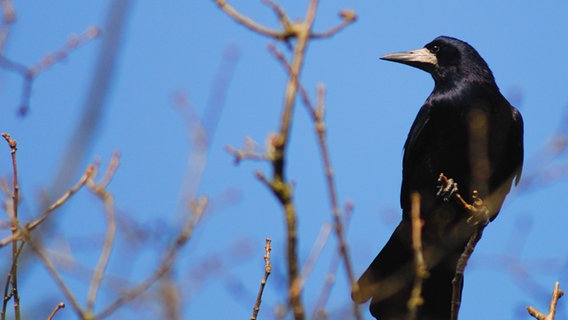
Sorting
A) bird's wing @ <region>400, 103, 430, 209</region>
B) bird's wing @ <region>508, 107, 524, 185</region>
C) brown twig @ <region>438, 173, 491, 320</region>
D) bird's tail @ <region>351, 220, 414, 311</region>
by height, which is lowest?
brown twig @ <region>438, 173, 491, 320</region>

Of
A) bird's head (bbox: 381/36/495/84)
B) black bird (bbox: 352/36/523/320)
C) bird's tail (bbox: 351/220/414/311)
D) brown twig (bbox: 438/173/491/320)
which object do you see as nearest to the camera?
brown twig (bbox: 438/173/491/320)

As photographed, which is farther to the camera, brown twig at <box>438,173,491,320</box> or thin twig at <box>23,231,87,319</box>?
brown twig at <box>438,173,491,320</box>

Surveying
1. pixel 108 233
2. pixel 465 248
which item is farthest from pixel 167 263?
pixel 465 248

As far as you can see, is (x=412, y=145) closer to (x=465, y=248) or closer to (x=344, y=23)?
(x=465, y=248)

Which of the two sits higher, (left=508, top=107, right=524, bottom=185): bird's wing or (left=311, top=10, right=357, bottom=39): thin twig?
(left=508, top=107, right=524, bottom=185): bird's wing

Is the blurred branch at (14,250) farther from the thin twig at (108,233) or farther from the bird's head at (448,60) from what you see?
the bird's head at (448,60)

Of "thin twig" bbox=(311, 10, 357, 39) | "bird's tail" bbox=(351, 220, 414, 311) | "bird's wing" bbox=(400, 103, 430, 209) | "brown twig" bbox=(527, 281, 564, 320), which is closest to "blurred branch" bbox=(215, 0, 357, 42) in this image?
"thin twig" bbox=(311, 10, 357, 39)

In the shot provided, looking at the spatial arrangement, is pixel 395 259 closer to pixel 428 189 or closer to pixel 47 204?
pixel 428 189

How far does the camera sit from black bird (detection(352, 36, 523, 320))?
18.3ft

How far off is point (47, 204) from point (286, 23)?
900 millimetres

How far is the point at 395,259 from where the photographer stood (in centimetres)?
557

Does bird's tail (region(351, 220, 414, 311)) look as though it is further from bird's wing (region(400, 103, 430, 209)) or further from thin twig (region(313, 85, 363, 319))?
thin twig (region(313, 85, 363, 319))

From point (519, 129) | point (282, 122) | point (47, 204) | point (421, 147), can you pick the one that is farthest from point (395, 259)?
point (282, 122)

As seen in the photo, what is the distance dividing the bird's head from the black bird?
1 centimetres
